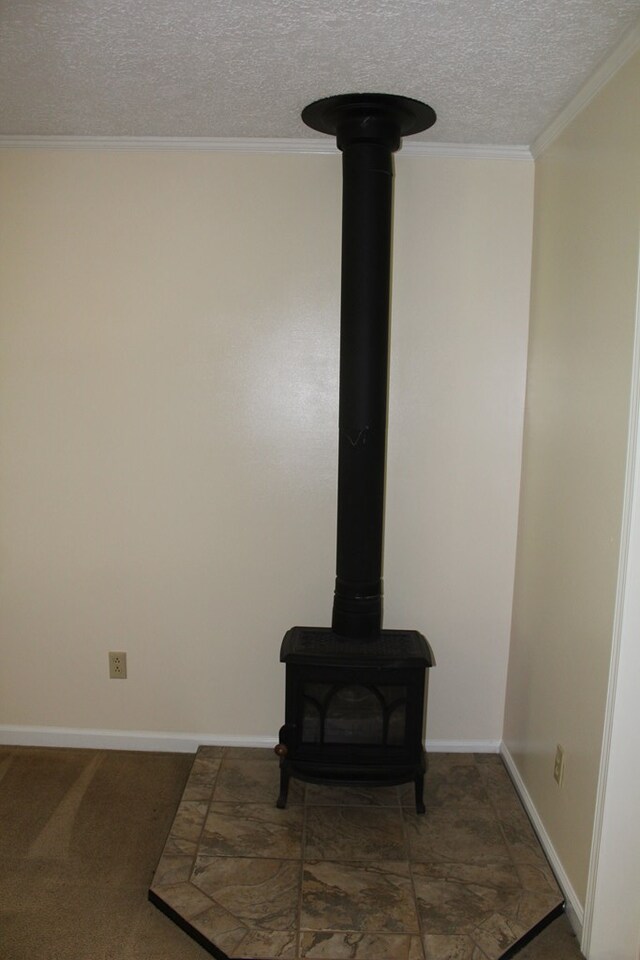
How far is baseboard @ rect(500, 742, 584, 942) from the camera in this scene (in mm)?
2035

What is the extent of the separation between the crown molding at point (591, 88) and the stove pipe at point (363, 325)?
0.41m

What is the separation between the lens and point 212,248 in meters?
2.70

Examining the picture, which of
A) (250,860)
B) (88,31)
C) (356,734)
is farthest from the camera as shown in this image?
(356,734)

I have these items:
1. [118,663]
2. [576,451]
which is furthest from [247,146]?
[118,663]

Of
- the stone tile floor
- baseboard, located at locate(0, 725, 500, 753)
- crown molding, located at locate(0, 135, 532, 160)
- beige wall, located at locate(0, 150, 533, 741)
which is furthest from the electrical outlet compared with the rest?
crown molding, located at locate(0, 135, 532, 160)

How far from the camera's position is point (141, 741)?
2.97 metres

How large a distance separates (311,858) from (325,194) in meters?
2.34

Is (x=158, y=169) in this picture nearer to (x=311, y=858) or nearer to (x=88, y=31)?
(x=88, y=31)

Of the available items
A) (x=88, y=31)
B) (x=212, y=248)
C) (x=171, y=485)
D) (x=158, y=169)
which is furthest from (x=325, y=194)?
(x=171, y=485)

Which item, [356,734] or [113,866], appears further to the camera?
[356,734]

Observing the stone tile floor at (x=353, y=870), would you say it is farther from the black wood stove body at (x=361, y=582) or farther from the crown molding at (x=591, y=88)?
the crown molding at (x=591, y=88)

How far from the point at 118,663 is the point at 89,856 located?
2.54 ft

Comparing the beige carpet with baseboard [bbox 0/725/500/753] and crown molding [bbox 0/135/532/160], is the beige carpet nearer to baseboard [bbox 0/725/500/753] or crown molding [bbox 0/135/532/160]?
baseboard [bbox 0/725/500/753]

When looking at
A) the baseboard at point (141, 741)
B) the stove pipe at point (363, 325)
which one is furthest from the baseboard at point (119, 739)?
the stove pipe at point (363, 325)
